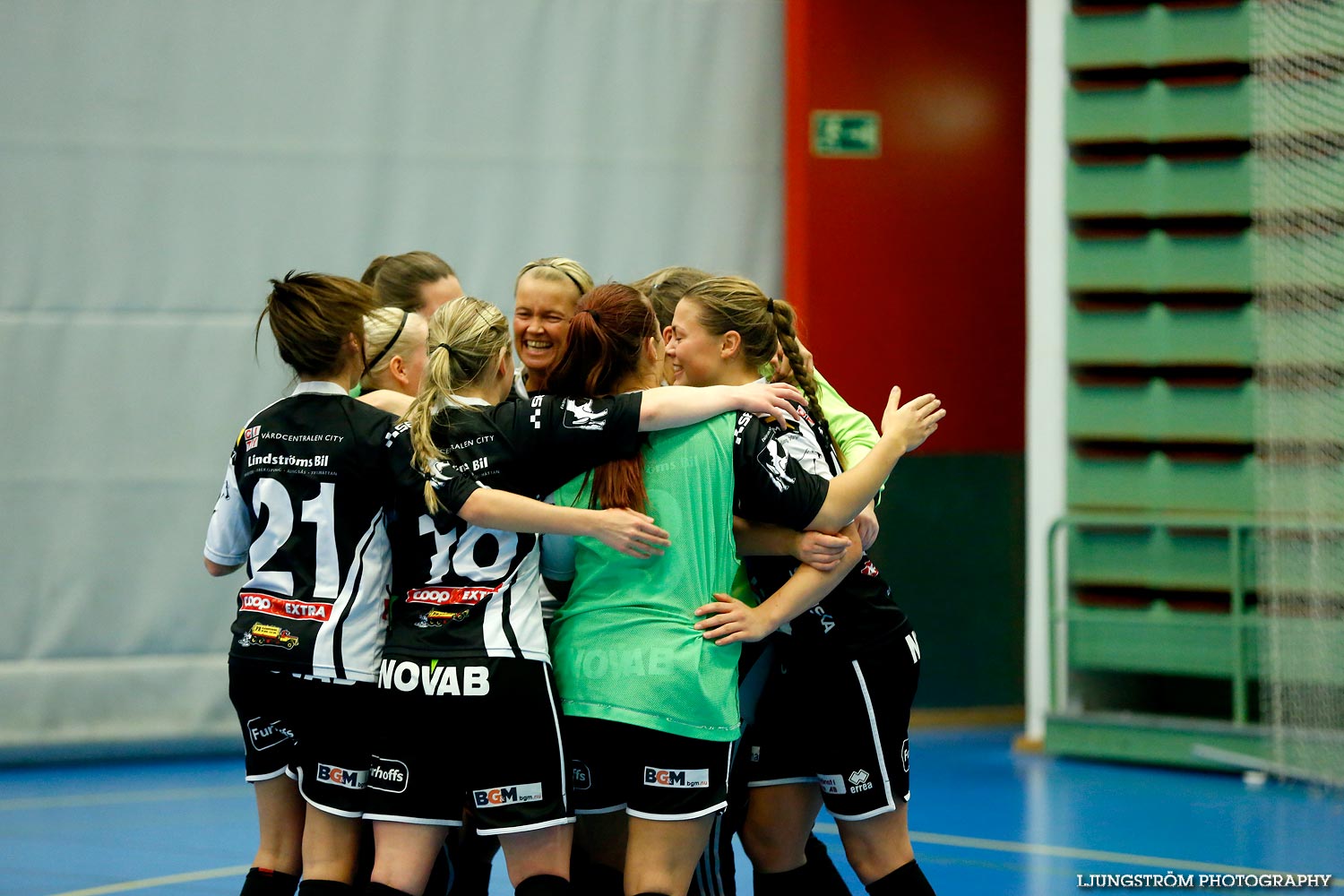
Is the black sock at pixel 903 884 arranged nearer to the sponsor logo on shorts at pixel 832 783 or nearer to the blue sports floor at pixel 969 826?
the sponsor logo on shorts at pixel 832 783

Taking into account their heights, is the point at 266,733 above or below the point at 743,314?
below

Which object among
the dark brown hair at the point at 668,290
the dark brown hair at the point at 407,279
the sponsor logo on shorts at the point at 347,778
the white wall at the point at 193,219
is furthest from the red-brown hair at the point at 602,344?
the white wall at the point at 193,219

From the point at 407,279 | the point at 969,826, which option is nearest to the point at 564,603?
the point at 407,279

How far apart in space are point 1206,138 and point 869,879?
4.70m

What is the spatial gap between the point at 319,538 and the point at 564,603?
54 cm

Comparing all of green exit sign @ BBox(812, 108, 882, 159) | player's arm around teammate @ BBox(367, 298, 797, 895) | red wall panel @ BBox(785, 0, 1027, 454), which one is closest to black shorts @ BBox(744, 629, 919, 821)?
player's arm around teammate @ BBox(367, 298, 797, 895)

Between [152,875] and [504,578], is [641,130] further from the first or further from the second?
[504,578]

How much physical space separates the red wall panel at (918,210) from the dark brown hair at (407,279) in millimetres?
3866

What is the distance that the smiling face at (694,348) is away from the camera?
3551 millimetres

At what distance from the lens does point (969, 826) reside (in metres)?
6.19

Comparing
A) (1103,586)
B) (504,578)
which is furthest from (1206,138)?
(504,578)

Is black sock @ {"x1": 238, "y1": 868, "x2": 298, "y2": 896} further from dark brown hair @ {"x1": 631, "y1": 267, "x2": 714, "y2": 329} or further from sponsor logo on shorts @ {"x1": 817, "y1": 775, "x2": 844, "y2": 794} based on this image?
dark brown hair @ {"x1": 631, "y1": 267, "x2": 714, "y2": 329}

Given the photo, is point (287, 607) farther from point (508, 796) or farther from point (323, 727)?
point (508, 796)

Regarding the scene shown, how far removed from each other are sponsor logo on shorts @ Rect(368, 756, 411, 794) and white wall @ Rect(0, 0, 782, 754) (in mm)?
4682
